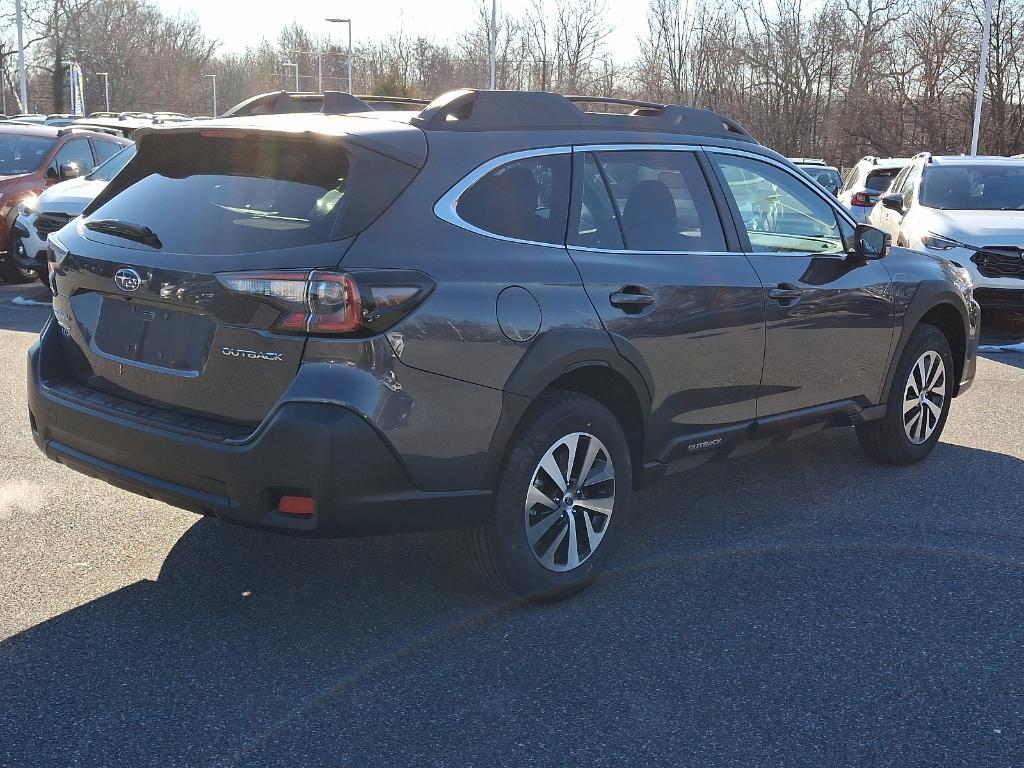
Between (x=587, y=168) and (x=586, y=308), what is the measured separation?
0.60 m

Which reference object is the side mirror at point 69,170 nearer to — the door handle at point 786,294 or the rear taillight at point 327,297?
the door handle at point 786,294

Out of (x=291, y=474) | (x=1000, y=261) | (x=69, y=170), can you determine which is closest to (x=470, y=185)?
(x=291, y=474)

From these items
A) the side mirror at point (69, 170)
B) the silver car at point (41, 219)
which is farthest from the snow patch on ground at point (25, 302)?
the side mirror at point (69, 170)

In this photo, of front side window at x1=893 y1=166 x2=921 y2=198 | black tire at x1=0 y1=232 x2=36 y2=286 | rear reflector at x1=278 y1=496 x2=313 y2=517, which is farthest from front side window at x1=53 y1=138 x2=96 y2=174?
rear reflector at x1=278 y1=496 x2=313 y2=517

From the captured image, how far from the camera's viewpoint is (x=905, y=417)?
19.7 feet

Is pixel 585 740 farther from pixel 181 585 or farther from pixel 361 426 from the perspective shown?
pixel 181 585

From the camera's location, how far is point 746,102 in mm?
48406

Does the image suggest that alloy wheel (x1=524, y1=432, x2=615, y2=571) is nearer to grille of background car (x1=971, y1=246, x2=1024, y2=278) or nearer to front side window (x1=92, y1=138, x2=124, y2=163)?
grille of background car (x1=971, y1=246, x2=1024, y2=278)

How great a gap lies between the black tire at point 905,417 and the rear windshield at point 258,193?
326 centimetres

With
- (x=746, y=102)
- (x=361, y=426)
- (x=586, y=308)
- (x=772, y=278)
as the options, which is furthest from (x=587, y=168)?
(x=746, y=102)

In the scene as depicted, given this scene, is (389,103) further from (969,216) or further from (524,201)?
(969,216)

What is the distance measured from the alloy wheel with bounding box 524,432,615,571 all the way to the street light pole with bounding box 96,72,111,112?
231 feet

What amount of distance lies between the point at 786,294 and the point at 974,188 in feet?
27.2

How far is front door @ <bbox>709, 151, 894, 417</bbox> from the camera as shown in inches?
193
